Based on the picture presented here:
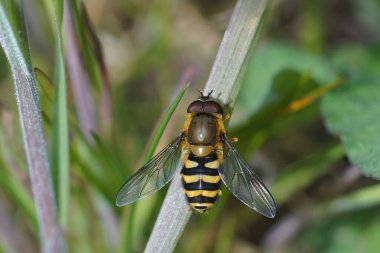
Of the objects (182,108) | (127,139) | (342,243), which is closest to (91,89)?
(127,139)

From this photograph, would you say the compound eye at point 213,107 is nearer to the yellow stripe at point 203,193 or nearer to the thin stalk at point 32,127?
the yellow stripe at point 203,193

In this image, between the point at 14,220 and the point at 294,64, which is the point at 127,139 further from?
the point at 294,64

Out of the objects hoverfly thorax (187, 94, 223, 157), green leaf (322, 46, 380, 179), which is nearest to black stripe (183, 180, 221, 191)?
hoverfly thorax (187, 94, 223, 157)

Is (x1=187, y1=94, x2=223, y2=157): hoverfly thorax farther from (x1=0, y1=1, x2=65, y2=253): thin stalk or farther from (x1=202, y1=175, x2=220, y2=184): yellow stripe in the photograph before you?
(x1=0, y1=1, x2=65, y2=253): thin stalk

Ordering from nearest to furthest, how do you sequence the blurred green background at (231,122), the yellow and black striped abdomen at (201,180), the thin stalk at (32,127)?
the thin stalk at (32,127) → the yellow and black striped abdomen at (201,180) → the blurred green background at (231,122)

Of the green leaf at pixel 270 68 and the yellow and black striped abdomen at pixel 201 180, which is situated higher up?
the yellow and black striped abdomen at pixel 201 180

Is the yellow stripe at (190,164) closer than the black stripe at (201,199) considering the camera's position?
No

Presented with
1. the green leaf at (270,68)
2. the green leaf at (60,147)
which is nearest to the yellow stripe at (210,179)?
the green leaf at (60,147)
